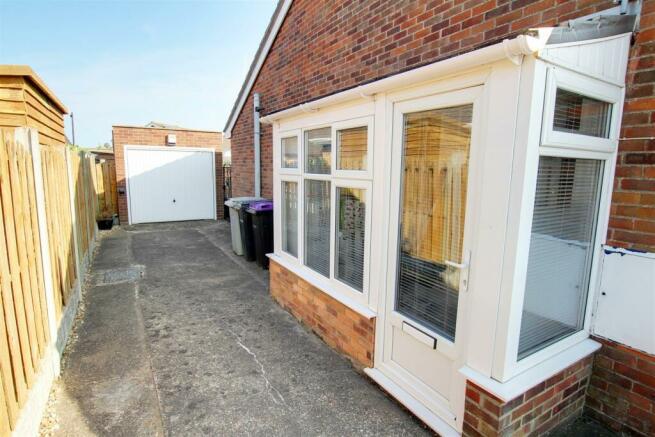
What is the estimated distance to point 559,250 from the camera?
227 cm

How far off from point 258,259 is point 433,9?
5.03 metres

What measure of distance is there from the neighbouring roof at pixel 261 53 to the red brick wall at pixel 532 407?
6416 millimetres

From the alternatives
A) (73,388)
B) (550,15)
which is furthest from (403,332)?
(73,388)

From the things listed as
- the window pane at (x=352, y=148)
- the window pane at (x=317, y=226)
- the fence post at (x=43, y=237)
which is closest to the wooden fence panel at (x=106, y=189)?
the fence post at (x=43, y=237)

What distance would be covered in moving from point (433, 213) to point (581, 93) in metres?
1.13

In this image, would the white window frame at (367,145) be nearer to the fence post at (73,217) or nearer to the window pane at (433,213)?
the window pane at (433,213)

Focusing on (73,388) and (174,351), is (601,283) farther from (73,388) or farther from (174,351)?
(73,388)

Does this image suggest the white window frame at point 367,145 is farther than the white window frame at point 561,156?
Yes

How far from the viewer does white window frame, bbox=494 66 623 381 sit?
72.6 inches

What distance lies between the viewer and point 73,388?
295 centimetres

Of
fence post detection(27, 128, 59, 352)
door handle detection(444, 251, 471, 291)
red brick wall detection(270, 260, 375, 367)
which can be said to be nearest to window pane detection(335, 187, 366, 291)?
red brick wall detection(270, 260, 375, 367)

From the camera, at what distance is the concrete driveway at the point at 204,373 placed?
2574 mm

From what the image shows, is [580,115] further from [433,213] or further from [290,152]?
[290,152]

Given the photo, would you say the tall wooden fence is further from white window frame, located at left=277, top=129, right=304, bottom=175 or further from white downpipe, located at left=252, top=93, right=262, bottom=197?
white downpipe, located at left=252, top=93, right=262, bottom=197
